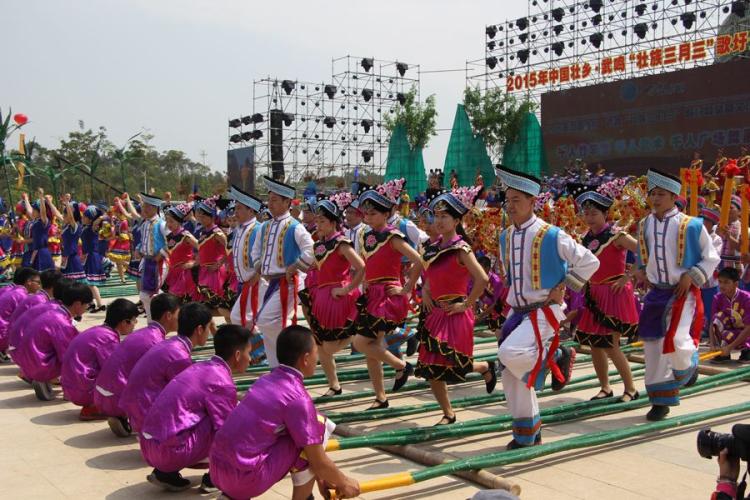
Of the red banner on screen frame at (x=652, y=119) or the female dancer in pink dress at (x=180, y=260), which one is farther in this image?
the red banner on screen frame at (x=652, y=119)

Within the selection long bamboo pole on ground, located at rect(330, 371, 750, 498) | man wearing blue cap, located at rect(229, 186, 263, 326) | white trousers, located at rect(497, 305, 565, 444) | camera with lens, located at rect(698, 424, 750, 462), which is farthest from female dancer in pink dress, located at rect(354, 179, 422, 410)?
camera with lens, located at rect(698, 424, 750, 462)

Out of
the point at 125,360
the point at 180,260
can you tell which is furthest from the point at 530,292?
the point at 180,260

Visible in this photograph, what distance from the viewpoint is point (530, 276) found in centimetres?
525

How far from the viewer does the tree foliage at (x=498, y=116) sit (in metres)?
35.3

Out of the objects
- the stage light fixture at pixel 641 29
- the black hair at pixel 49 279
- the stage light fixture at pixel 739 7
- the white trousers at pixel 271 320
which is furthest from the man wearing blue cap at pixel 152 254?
the stage light fixture at pixel 641 29

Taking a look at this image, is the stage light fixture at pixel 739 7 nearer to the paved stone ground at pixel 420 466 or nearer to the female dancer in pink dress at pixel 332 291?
the paved stone ground at pixel 420 466

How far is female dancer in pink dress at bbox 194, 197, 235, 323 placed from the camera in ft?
31.2

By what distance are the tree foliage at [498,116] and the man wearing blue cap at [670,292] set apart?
29777mm

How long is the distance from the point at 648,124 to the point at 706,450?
28.0m

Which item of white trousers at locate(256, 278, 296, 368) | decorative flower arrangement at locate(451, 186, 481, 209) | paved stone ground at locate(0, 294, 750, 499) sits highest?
decorative flower arrangement at locate(451, 186, 481, 209)

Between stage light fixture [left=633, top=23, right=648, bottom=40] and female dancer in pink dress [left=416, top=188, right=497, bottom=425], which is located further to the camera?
stage light fixture [left=633, top=23, right=648, bottom=40]

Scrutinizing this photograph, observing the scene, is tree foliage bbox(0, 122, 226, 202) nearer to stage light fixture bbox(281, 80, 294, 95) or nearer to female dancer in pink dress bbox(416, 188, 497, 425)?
stage light fixture bbox(281, 80, 294, 95)

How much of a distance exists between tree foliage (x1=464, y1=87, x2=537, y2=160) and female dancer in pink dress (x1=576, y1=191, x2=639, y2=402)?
2923 centimetres

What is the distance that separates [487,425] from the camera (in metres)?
5.52
